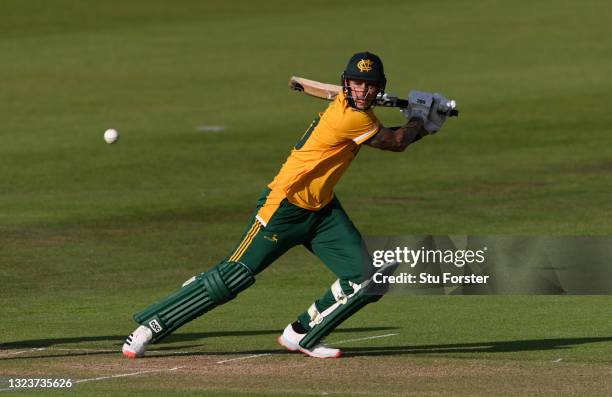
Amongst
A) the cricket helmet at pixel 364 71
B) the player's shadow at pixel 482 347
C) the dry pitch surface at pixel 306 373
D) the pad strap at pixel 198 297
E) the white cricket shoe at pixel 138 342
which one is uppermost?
the cricket helmet at pixel 364 71

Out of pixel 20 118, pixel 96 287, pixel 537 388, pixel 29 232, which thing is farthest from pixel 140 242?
pixel 20 118

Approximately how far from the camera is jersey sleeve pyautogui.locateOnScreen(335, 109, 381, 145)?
35.4 ft

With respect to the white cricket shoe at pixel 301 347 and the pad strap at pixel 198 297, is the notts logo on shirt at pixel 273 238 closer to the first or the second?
the pad strap at pixel 198 297

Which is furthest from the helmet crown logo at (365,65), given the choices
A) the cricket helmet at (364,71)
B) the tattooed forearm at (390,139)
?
the tattooed forearm at (390,139)

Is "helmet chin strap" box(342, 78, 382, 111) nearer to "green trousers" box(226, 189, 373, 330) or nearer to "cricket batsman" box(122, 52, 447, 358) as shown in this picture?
"cricket batsman" box(122, 52, 447, 358)

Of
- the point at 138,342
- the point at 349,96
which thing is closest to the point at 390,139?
the point at 349,96

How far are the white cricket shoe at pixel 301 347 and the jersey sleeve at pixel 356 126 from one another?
155 centimetres

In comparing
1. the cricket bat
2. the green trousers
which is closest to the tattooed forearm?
the cricket bat

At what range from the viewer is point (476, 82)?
36.2 metres

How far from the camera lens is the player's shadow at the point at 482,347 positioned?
1145cm

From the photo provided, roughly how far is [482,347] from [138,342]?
265 centimetres

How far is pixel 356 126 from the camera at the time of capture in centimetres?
1079

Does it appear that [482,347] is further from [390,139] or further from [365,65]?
[365,65]

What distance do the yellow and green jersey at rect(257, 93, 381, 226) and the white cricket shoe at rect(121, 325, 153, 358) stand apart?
1144mm
